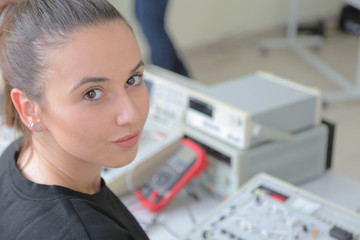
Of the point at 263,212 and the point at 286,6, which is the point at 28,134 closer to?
the point at 263,212

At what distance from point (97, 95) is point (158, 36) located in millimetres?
2531

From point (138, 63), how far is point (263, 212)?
0.72 meters

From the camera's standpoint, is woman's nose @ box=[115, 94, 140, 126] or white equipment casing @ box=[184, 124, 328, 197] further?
white equipment casing @ box=[184, 124, 328, 197]

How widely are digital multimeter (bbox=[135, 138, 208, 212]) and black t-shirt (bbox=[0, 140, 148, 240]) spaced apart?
59 centimetres

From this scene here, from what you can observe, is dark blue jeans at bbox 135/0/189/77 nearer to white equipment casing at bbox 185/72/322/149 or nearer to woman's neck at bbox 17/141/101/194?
white equipment casing at bbox 185/72/322/149

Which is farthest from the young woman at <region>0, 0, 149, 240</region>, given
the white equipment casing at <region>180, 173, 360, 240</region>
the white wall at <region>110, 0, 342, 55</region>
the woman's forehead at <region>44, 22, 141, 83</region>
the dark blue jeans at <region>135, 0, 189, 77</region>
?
the white wall at <region>110, 0, 342, 55</region>

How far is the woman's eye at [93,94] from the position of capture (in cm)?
79

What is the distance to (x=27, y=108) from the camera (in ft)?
2.77

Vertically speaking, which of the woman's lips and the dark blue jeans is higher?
the woman's lips

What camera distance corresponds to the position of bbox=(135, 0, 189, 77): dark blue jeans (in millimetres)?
3186

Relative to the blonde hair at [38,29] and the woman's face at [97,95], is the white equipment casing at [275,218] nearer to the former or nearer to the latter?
the woman's face at [97,95]

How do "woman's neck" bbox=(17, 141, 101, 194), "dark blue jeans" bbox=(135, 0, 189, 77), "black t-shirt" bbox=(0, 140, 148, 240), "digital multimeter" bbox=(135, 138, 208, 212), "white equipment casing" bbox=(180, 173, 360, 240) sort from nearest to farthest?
"black t-shirt" bbox=(0, 140, 148, 240) → "woman's neck" bbox=(17, 141, 101, 194) → "white equipment casing" bbox=(180, 173, 360, 240) → "digital multimeter" bbox=(135, 138, 208, 212) → "dark blue jeans" bbox=(135, 0, 189, 77)

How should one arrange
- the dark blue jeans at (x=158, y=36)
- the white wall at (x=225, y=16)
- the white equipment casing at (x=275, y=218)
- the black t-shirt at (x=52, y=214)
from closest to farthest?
1. the black t-shirt at (x=52, y=214)
2. the white equipment casing at (x=275, y=218)
3. the dark blue jeans at (x=158, y=36)
4. the white wall at (x=225, y=16)

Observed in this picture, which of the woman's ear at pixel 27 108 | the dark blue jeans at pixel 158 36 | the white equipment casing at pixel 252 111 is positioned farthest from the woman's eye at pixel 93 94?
the dark blue jeans at pixel 158 36
